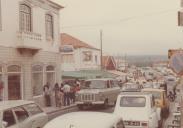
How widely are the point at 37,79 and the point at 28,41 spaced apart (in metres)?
3.85

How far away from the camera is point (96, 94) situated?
27375 millimetres

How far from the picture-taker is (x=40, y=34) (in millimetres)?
30797

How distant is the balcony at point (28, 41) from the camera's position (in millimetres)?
28234

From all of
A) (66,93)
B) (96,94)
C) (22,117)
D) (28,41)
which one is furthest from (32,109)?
(66,93)

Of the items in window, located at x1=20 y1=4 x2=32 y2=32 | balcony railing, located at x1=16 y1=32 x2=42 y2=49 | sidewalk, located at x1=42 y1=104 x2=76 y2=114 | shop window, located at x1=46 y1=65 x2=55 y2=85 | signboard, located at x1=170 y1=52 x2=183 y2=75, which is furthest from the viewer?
shop window, located at x1=46 y1=65 x2=55 y2=85

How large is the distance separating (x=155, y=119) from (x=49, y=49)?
1866 centimetres

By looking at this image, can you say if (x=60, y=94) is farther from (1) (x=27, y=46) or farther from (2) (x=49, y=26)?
(2) (x=49, y=26)

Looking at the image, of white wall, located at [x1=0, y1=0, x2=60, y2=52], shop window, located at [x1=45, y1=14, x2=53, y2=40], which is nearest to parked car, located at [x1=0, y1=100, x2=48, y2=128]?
white wall, located at [x1=0, y1=0, x2=60, y2=52]

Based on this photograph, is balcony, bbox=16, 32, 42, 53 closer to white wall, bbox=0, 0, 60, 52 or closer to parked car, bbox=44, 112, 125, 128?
white wall, bbox=0, 0, 60, 52

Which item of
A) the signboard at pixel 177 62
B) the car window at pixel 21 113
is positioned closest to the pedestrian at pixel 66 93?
the car window at pixel 21 113

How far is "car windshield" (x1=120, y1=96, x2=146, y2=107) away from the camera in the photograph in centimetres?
1691

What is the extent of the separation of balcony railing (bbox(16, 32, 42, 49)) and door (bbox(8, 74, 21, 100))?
196 cm

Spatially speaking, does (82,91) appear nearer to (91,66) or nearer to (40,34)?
(40,34)

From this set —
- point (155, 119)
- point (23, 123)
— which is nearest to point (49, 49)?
point (155, 119)
